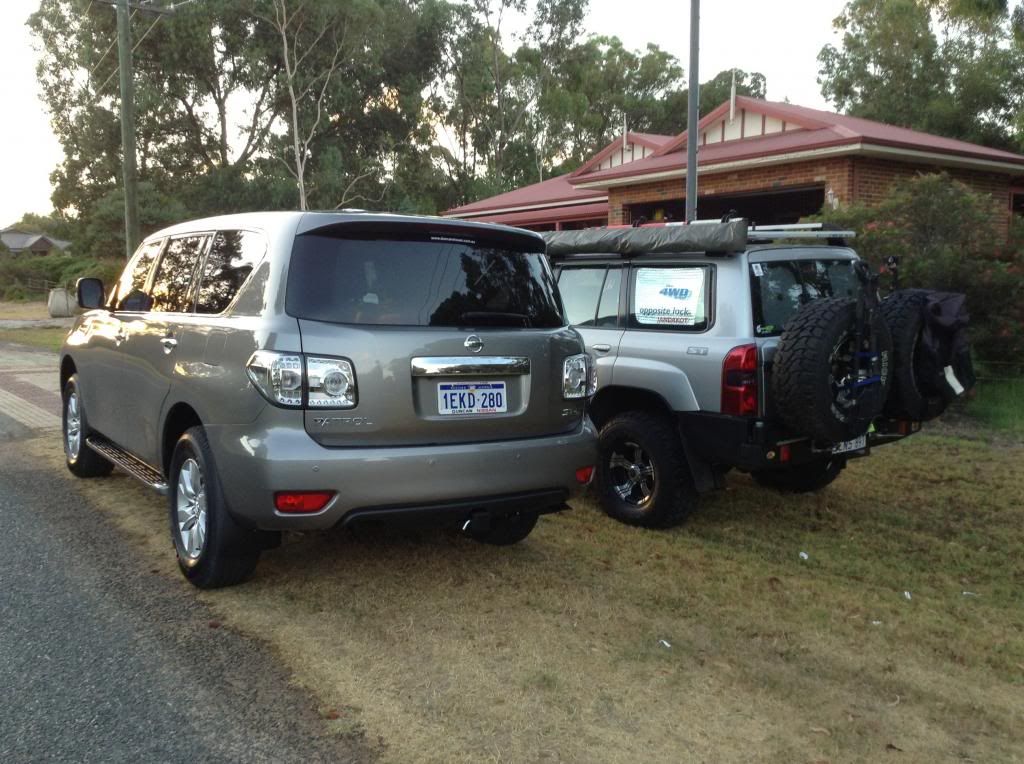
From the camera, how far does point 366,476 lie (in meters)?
4.09

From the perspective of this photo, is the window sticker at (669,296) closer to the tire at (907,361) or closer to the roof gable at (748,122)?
the tire at (907,361)

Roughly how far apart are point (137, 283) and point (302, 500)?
9.27 ft

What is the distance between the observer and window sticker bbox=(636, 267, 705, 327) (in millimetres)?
5855

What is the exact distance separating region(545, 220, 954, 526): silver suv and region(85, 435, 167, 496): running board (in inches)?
110

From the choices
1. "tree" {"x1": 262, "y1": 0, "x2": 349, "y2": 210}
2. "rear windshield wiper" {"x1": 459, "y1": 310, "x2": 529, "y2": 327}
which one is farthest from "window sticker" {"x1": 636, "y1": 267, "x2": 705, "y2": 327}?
"tree" {"x1": 262, "y1": 0, "x2": 349, "y2": 210}

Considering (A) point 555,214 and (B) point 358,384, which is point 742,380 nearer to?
(B) point 358,384

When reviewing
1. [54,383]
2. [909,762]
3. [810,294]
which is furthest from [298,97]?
[909,762]

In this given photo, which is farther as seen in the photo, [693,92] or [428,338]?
[693,92]

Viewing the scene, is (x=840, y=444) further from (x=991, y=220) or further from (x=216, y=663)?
(x=991, y=220)

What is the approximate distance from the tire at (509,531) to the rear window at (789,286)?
5.67 feet

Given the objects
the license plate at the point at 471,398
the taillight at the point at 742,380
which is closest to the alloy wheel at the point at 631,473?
the taillight at the point at 742,380

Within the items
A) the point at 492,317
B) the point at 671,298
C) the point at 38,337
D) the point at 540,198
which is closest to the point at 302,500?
the point at 492,317

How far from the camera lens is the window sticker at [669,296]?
19.2ft

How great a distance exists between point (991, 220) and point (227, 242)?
903 centimetres
